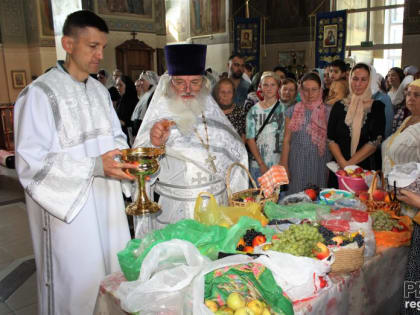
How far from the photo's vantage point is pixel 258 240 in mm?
1833

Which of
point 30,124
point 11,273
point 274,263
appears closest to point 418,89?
point 274,263

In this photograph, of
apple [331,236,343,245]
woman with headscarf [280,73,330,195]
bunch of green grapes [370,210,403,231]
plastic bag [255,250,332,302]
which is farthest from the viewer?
woman with headscarf [280,73,330,195]

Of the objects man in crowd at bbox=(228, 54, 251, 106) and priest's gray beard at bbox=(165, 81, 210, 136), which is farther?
man in crowd at bbox=(228, 54, 251, 106)

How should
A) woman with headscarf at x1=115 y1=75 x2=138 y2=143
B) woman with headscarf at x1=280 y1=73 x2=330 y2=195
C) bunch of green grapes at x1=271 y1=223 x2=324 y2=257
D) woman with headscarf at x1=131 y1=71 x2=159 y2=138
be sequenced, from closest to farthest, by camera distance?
1. bunch of green grapes at x1=271 y1=223 x2=324 y2=257
2. woman with headscarf at x1=280 y1=73 x2=330 y2=195
3. woman with headscarf at x1=131 y1=71 x2=159 y2=138
4. woman with headscarf at x1=115 y1=75 x2=138 y2=143

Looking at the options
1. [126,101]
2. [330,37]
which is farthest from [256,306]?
[330,37]

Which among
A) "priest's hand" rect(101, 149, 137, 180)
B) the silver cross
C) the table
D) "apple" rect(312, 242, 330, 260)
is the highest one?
"priest's hand" rect(101, 149, 137, 180)

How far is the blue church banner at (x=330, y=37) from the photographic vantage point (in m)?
10.8

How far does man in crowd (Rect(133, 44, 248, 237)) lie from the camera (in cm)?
269

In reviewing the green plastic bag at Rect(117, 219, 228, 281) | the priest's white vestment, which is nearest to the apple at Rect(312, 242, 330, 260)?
the green plastic bag at Rect(117, 219, 228, 281)

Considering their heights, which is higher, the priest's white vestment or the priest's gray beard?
the priest's gray beard

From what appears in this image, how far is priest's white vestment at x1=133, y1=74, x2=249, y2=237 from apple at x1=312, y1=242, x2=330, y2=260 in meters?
1.09

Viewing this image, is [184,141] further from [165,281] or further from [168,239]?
[165,281]

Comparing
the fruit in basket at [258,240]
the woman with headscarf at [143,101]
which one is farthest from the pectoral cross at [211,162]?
the woman with headscarf at [143,101]

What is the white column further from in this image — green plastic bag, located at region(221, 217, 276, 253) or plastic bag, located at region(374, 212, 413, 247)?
plastic bag, located at region(374, 212, 413, 247)
